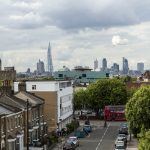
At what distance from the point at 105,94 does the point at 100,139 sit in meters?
44.3

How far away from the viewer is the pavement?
8912cm

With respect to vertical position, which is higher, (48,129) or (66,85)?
(66,85)

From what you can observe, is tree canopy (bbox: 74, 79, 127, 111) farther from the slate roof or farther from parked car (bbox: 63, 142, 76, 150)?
parked car (bbox: 63, 142, 76, 150)

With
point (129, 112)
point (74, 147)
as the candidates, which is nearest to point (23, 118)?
point (74, 147)

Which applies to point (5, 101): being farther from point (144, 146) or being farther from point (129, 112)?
point (144, 146)

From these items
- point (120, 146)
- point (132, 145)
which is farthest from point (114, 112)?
point (120, 146)

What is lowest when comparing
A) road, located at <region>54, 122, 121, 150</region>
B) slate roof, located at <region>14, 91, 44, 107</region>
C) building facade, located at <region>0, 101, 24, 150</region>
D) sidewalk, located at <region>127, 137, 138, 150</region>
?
road, located at <region>54, 122, 121, 150</region>

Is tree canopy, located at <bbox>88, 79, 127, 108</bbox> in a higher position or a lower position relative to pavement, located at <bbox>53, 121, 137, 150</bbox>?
higher

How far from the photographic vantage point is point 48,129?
4139 inches

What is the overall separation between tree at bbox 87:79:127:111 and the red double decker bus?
6.62m

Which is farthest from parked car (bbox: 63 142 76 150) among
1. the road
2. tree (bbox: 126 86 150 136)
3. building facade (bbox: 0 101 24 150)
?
tree (bbox: 126 86 150 136)

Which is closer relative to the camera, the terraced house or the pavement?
the terraced house

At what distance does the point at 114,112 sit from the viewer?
136 m

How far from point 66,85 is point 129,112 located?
4097 centimetres
